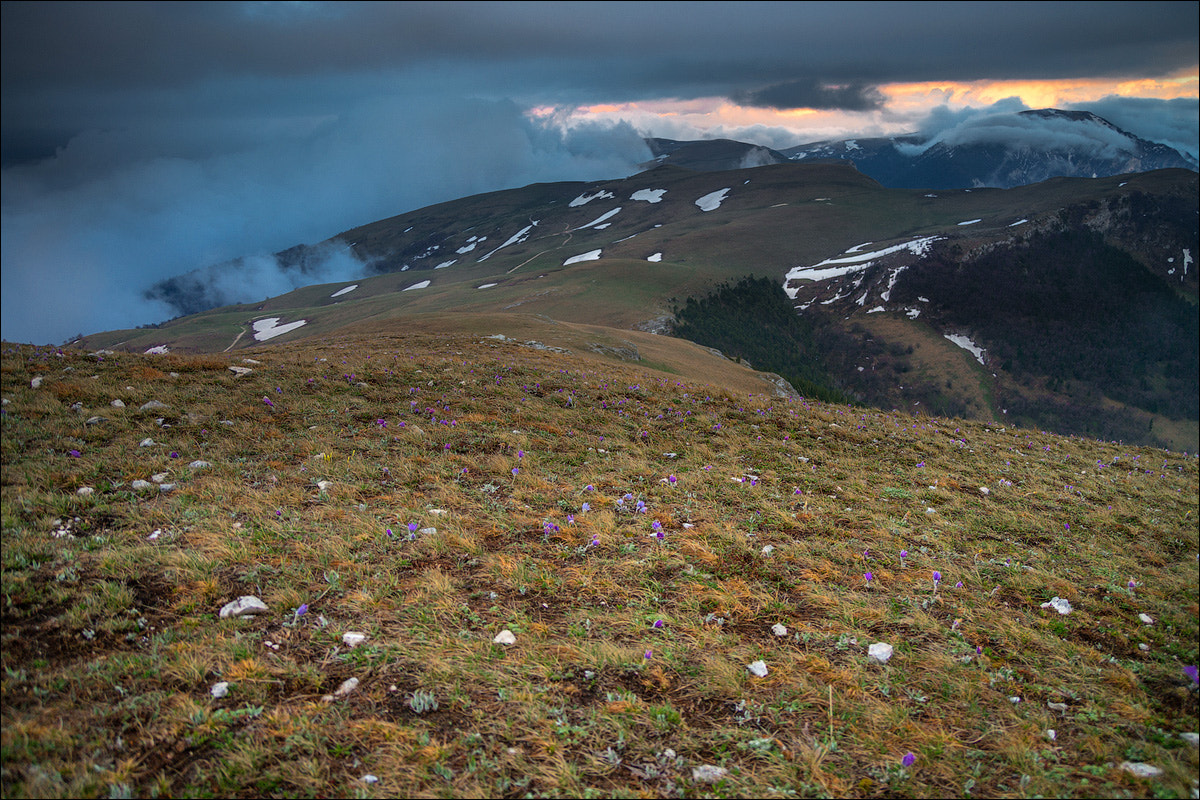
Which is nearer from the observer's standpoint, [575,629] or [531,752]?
[531,752]

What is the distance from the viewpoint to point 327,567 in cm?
716

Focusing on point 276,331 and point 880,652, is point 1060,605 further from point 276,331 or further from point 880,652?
point 276,331

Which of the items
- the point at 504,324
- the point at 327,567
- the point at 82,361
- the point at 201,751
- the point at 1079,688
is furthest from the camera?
the point at 504,324

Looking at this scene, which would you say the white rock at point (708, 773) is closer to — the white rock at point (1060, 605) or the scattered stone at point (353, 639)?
the scattered stone at point (353, 639)

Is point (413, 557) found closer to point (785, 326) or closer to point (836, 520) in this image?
point (836, 520)

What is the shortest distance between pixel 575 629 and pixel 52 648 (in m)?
5.13

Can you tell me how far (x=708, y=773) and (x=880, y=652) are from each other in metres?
2.73

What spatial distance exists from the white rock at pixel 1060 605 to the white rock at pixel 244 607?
32.3 ft

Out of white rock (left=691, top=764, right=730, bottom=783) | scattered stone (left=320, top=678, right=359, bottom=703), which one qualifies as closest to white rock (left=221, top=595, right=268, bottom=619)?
scattered stone (left=320, top=678, right=359, bottom=703)

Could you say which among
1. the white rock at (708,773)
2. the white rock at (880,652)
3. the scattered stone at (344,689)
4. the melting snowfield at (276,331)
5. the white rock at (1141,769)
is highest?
the melting snowfield at (276,331)

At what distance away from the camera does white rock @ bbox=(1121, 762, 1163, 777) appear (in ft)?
15.1

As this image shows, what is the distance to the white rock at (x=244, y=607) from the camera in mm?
6094

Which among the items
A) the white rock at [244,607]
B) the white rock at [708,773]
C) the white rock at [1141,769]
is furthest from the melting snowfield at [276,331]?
the white rock at [1141,769]

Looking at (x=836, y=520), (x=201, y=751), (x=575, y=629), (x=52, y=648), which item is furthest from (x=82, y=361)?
(x=836, y=520)
